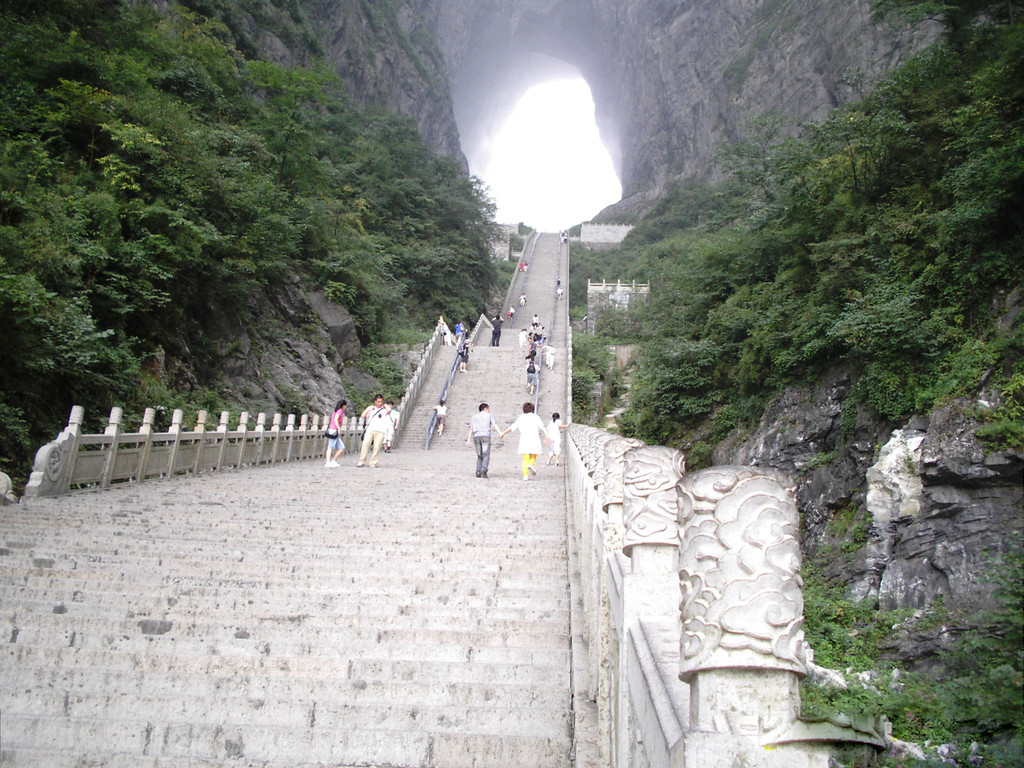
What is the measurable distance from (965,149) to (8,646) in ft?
50.0

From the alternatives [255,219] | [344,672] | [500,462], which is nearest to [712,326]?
[500,462]

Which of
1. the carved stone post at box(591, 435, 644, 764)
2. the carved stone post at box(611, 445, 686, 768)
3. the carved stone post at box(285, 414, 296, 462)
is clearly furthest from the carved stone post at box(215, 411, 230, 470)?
the carved stone post at box(611, 445, 686, 768)

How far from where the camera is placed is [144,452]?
1029 cm

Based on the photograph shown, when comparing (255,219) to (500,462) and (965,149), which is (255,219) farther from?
(965,149)

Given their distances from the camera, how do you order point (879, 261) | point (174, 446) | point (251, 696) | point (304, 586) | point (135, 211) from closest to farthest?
point (251, 696)
point (304, 586)
point (174, 446)
point (879, 261)
point (135, 211)

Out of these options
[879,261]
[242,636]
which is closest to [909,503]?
[879,261]

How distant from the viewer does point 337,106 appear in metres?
40.4

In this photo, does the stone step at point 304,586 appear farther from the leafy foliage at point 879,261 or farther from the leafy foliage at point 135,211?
the leafy foliage at point 879,261

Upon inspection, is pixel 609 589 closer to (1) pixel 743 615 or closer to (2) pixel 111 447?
(1) pixel 743 615

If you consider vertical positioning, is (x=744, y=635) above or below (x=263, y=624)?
above

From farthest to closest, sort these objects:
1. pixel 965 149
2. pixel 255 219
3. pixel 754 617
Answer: pixel 255 219
pixel 965 149
pixel 754 617

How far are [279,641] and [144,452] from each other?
678 cm

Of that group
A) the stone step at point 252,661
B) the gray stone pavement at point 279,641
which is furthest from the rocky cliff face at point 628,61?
the stone step at point 252,661

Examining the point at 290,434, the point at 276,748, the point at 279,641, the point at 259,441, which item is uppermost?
the point at 290,434
